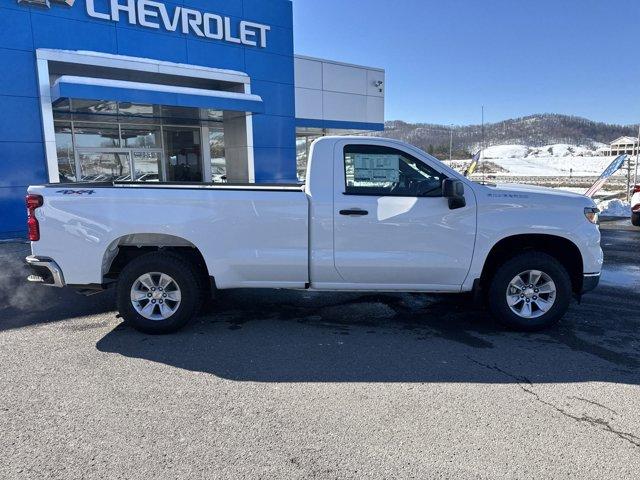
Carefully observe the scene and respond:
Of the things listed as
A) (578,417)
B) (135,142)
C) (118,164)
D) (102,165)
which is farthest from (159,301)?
(135,142)

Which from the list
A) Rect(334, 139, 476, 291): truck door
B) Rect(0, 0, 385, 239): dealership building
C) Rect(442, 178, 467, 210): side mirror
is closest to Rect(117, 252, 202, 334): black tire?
Rect(334, 139, 476, 291): truck door

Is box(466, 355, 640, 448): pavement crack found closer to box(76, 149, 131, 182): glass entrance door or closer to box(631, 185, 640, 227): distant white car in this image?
box(631, 185, 640, 227): distant white car

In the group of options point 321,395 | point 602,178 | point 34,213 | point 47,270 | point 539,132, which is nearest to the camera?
point 321,395

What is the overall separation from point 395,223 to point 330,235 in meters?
0.68

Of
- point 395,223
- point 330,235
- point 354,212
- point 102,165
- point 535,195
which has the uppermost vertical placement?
point 102,165

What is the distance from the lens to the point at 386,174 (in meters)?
5.30

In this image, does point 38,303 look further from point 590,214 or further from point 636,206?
point 636,206

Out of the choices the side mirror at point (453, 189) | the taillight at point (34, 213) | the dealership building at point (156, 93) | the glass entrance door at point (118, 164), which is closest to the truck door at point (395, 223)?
the side mirror at point (453, 189)

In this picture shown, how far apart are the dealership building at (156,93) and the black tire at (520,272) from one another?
10963mm

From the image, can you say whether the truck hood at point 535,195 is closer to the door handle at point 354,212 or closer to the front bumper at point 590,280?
the front bumper at point 590,280

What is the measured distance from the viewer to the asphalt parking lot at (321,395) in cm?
299

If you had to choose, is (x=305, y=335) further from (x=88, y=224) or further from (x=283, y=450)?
(x=88, y=224)

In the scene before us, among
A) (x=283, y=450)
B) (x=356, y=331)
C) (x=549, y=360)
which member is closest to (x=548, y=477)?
(x=283, y=450)

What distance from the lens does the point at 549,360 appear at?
4543 millimetres
